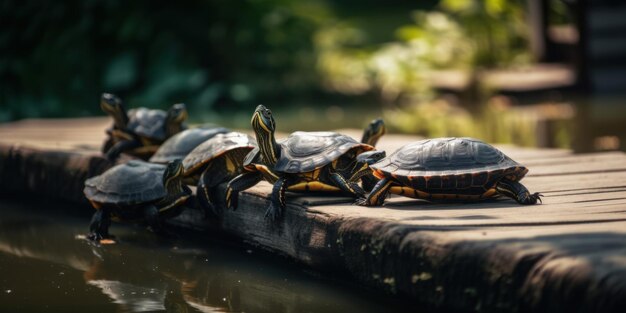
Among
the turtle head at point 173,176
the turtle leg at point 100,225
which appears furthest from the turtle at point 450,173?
the turtle leg at point 100,225

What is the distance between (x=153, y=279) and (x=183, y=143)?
114 cm

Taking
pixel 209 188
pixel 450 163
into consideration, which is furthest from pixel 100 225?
pixel 450 163

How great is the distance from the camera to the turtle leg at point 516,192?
113 inches

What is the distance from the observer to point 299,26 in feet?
37.9

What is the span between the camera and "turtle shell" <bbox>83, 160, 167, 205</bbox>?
361 centimetres

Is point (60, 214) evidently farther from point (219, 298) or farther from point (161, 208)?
point (219, 298)

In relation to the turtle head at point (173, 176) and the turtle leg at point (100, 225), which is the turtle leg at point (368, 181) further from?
the turtle leg at point (100, 225)

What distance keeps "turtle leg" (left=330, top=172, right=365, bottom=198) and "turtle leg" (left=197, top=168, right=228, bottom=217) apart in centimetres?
61

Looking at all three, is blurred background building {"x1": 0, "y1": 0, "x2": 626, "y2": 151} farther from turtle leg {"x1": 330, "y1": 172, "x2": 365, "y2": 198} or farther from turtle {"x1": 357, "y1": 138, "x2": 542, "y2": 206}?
turtle {"x1": 357, "y1": 138, "x2": 542, "y2": 206}

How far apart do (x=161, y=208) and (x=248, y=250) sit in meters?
0.46

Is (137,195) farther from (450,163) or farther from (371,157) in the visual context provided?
(450,163)

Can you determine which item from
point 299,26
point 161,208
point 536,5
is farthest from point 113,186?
point 299,26

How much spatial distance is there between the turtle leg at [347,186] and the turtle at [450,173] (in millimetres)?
90

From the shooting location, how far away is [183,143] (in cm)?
410
